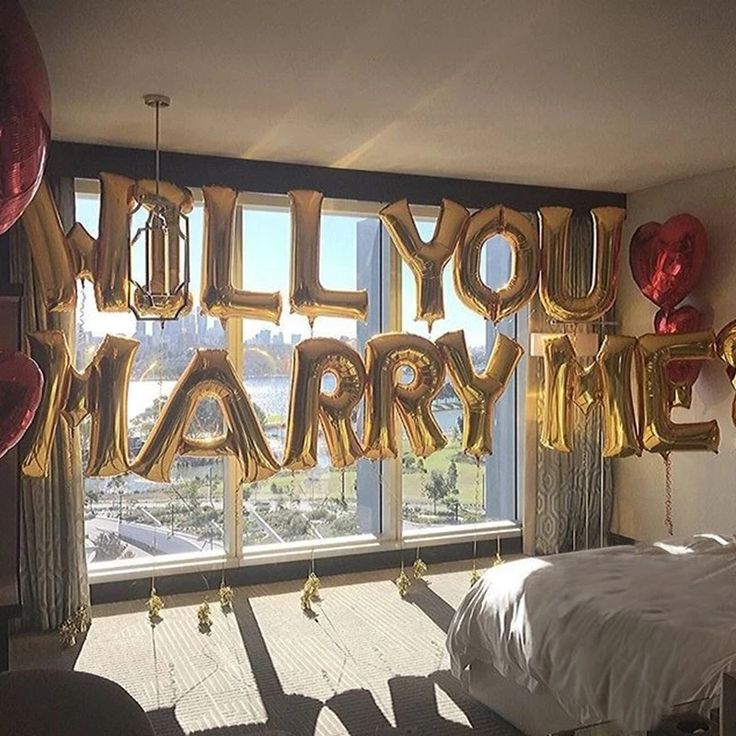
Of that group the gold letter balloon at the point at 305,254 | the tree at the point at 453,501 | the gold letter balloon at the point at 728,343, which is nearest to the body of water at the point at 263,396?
the tree at the point at 453,501

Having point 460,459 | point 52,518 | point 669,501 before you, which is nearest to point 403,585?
point 460,459

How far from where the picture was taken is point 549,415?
4199 mm

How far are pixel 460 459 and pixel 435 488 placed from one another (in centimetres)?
24

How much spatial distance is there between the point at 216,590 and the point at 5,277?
1.99 m

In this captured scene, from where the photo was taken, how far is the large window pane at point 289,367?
4.90m

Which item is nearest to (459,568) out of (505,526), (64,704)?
(505,526)

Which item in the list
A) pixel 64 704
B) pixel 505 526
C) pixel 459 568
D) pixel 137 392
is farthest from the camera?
pixel 505 526

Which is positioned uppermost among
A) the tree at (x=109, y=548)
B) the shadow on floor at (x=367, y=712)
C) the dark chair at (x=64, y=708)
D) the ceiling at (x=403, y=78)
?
the ceiling at (x=403, y=78)

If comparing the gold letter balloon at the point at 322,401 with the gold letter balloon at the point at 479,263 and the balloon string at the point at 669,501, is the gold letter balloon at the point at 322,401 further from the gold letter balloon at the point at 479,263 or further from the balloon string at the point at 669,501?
the balloon string at the point at 669,501

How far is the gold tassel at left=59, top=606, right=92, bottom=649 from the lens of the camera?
386 centimetres

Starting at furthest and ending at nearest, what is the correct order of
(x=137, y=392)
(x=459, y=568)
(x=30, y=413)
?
(x=459, y=568) → (x=137, y=392) → (x=30, y=413)

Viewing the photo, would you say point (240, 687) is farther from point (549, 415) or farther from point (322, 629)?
point (549, 415)

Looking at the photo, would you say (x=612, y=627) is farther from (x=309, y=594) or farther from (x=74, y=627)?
(x=74, y=627)

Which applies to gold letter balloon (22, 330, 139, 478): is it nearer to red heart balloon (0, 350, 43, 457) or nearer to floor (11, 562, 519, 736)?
floor (11, 562, 519, 736)
